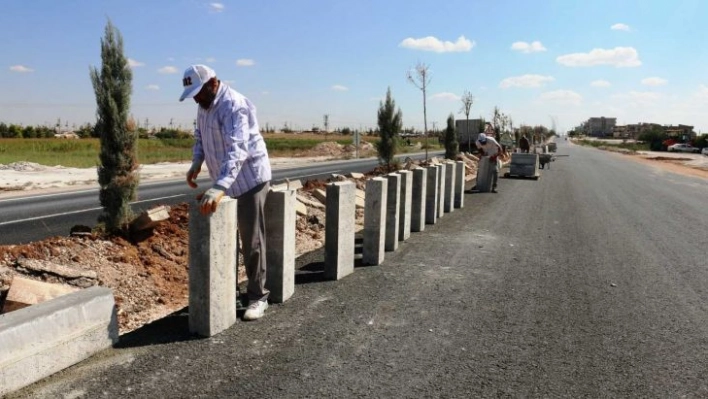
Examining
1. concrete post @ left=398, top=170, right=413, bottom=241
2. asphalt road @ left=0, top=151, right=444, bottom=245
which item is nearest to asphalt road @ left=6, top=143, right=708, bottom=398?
concrete post @ left=398, top=170, right=413, bottom=241

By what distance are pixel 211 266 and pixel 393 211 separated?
338 cm

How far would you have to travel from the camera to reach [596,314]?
4.35 meters

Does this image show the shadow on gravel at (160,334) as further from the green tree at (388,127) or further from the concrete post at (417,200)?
the green tree at (388,127)

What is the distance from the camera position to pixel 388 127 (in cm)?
1758

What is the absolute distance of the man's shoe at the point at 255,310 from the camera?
3.92m

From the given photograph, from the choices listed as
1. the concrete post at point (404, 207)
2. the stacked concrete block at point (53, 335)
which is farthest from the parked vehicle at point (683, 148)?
the stacked concrete block at point (53, 335)

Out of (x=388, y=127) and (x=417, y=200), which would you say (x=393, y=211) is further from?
(x=388, y=127)

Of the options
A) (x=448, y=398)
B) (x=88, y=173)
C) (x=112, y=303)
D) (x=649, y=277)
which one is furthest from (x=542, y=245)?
(x=88, y=173)

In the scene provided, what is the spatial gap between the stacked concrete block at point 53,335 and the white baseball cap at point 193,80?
4.73 ft

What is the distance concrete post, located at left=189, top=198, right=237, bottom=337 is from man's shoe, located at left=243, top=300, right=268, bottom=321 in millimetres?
224

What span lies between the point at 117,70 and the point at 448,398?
5.15 meters

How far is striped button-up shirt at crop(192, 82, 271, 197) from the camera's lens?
3.59 meters

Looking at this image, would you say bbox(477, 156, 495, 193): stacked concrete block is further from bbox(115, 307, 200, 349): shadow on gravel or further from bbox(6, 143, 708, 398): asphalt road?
bbox(115, 307, 200, 349): shadow on gravel

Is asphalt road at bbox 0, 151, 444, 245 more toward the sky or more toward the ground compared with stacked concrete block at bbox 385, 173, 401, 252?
more toward the ground
